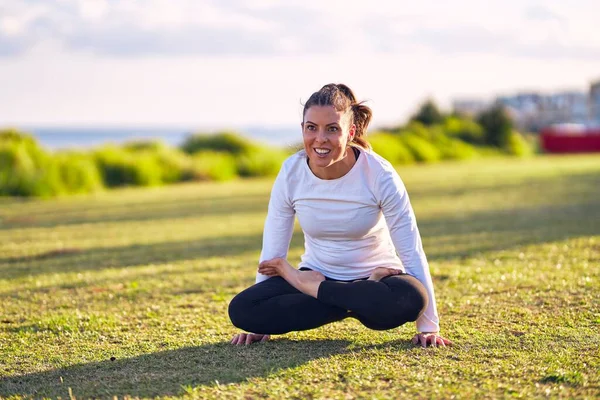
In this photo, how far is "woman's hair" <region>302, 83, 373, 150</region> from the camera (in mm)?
4270

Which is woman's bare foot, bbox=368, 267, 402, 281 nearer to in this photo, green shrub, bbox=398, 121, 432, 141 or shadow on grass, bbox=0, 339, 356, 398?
shadow on grass, bbox=0, 339, 356, 398

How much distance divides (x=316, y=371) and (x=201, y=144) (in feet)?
67.8

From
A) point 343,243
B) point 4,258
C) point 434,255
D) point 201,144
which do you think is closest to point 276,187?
point 343,243

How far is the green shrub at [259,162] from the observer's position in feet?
74.1

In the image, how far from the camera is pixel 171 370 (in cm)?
395

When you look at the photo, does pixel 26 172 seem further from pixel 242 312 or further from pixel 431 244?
pixel 242 312

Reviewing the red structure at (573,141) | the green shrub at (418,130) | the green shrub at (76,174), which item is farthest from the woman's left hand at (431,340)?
the red structure at (573,141)

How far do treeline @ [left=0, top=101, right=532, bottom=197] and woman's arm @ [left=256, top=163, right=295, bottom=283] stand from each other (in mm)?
13343

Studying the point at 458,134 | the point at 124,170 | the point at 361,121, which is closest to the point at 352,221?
the point at 361,121

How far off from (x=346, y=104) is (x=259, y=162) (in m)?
18.6

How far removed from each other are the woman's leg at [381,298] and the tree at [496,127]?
101ft

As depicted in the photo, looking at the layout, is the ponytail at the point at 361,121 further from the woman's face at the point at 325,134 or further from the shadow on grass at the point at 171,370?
the shadow on grass at the point at 171,370

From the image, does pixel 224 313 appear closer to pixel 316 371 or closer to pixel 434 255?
pixel 316 371

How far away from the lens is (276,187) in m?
4.57
